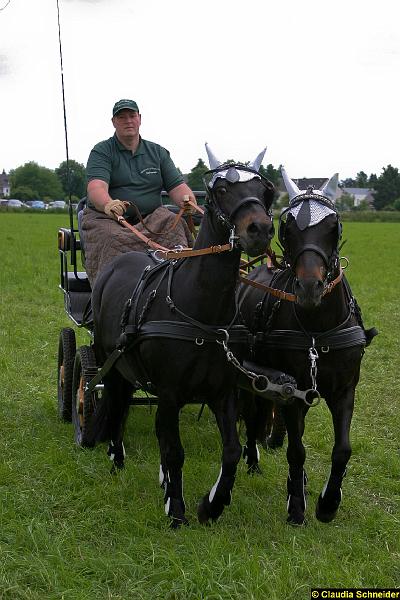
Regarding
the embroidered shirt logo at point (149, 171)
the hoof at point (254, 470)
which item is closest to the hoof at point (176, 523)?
the hoof at point (254, 470)

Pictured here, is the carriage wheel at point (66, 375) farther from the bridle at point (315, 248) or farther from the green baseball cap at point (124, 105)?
the bridle at point (315, 248)

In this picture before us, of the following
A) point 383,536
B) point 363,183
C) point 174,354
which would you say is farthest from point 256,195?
point 363,183

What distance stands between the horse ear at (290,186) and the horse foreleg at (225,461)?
1.30 meters

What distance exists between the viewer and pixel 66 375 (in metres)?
7.32

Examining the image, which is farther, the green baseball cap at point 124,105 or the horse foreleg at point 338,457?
the green baseball cap at point 124,105

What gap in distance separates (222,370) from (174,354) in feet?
1.00

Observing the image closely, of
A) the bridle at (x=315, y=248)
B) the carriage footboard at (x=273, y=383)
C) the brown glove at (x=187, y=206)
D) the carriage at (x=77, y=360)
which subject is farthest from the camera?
the carriage at (x=77, y=360)

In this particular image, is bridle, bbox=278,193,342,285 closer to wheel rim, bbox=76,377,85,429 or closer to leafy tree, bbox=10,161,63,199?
wheel rim, bbox=76,377,85,429

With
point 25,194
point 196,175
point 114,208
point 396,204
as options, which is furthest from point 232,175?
point 25,194

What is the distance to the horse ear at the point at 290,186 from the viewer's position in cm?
494

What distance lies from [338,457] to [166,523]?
45.8 inches

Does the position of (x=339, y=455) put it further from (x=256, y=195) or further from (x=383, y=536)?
(x=256, y=195)

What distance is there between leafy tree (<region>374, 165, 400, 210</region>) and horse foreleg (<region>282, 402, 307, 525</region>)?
3495 inches

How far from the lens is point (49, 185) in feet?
370
